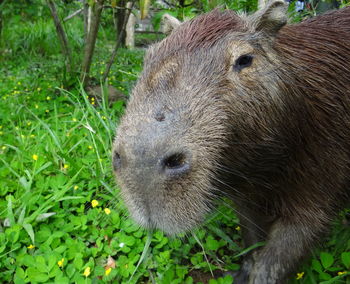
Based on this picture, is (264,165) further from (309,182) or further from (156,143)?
(156,143)

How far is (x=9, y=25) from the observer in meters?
8.47

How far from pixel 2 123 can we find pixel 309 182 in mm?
3225

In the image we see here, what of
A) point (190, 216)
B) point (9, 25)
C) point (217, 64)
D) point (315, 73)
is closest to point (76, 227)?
point (190, 216)

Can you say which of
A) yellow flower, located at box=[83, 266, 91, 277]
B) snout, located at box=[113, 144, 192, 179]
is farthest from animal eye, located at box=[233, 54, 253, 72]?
yellow flower, located at box=[83, 266, 91, 277]

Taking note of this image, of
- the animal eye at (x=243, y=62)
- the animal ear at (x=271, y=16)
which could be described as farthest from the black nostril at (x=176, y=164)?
the animal ear at (x=271, y=16)

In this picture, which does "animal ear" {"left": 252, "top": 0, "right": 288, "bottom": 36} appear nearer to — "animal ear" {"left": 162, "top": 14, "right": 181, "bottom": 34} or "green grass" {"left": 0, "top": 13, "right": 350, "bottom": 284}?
"animal ear" {"left": 162, "top": 14, "right": 181, "bottom": 34}

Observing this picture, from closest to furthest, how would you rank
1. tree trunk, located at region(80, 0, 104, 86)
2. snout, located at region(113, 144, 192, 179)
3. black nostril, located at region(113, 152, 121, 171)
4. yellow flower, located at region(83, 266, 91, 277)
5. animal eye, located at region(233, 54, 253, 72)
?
snout, located at region(113, 144, 192, 179), black nostril, located at region(113, 152, 121, 171), animal eye, located at region(233, 54, 253, 72), yellow flower, located at region(83, 266, 91, 277), tree trunk, located at region(80, 0, 104, 86)

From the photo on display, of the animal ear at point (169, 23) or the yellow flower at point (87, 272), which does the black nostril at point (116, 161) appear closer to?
the yellow flower at point (87, 272)

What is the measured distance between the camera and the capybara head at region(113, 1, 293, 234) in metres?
1.41

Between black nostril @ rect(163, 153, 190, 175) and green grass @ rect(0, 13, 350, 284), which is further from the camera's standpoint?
green grass @ rect(0, 13, 350, 284)

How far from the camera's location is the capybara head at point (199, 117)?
141 centimetres

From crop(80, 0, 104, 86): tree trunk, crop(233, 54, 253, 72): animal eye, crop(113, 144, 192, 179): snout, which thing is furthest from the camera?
crop(80, 0, 104, 86): tree trunk

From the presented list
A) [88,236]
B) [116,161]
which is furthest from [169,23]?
[88,236]

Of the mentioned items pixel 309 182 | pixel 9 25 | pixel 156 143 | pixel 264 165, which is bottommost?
pixel 9 25
